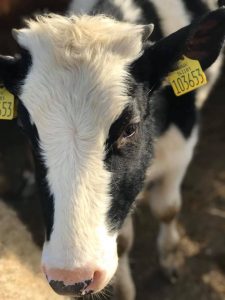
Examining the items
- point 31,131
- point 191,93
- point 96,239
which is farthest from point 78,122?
point 191,93

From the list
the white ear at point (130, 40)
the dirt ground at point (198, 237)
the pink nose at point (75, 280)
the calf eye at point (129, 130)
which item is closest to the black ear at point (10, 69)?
the white ear at point (130, 40)

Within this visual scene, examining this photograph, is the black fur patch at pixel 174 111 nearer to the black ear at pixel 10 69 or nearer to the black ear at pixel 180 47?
the black ear at pixel 180 47

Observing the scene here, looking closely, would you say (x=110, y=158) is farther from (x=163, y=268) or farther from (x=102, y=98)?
(x=163, y=268)

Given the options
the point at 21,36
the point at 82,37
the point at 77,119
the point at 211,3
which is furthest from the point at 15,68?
the point at 211,3

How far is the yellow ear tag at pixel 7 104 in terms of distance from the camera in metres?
3.10

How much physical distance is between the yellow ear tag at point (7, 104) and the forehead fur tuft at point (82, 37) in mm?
276

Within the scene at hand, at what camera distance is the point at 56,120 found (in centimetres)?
273

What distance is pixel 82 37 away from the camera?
9.55ft

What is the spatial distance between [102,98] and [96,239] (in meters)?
0.63

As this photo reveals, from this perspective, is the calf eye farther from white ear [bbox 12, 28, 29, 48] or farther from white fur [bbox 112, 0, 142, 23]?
white fur [bbox 112, 0, 142, 23]

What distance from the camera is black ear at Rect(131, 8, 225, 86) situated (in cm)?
288

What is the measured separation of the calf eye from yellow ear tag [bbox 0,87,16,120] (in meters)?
0.64

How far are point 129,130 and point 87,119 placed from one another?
0.23 meters

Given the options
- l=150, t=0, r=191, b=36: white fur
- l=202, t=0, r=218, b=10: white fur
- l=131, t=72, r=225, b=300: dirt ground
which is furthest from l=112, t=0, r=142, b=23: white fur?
l=131, t=72, r=225, b=300: dirt ground
